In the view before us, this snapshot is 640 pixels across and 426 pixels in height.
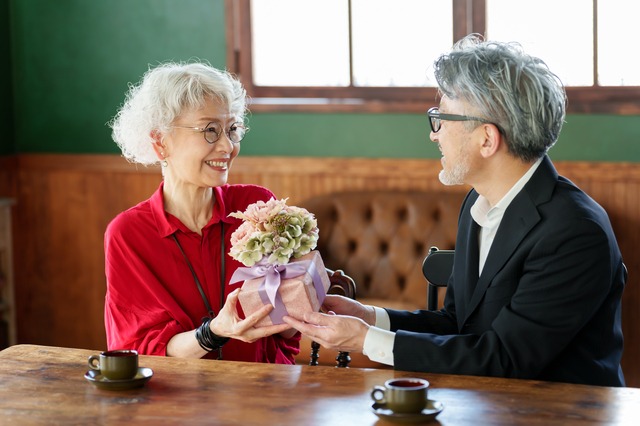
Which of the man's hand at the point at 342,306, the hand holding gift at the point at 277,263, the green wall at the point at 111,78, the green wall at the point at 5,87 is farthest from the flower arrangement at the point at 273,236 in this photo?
the green wall at the point at 5,87

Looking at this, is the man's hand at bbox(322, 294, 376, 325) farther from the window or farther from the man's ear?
the window

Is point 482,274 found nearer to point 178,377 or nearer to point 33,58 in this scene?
point 178,377

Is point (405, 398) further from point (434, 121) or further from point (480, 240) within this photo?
point (434, 121)

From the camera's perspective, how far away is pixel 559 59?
15.7ft

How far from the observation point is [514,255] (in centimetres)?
254

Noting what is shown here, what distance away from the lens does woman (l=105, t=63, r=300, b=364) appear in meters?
2.91

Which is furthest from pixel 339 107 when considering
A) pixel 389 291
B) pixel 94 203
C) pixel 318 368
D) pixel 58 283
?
pixel 318 368

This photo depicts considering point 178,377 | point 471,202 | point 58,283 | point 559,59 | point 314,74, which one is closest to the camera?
point 178,377

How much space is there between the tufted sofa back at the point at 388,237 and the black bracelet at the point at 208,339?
200cm

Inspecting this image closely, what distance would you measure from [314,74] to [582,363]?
10.1ft

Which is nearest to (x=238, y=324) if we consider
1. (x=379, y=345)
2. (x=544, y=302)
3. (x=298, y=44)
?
(x=379, y=345)

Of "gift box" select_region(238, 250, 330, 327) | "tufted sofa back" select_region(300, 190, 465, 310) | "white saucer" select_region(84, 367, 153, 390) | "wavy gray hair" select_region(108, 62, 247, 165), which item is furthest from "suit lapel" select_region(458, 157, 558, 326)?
"tufted sofa back" select_region(300, 190, 465, 310)

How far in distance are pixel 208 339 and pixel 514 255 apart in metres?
0.86

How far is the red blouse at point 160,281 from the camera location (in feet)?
9.50
